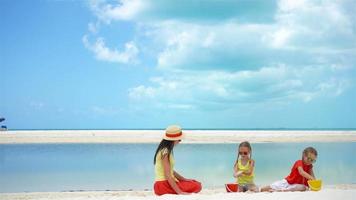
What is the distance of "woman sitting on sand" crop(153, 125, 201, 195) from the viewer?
5.64 m

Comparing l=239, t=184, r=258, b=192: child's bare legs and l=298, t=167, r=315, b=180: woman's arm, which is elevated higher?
l=298, t=167, r=315, b=180: woman's arm

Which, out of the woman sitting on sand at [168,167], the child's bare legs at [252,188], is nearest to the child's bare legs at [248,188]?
the child's bare legs at [252,188]

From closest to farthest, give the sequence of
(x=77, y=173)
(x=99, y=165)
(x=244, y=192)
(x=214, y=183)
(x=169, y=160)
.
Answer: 1. (x=169, y=160)
2. (x=244, y=192)
3. (x=214, y=183)
4. (x=77, y=173)
5. (x=99, y=165)

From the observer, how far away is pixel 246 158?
6.13 metres

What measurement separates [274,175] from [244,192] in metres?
4.41

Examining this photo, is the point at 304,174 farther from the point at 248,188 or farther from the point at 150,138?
the point at 150,138

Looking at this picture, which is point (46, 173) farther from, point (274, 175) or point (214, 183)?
point (274, 175)

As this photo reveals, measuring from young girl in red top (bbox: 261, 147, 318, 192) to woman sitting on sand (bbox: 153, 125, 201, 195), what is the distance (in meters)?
1.12

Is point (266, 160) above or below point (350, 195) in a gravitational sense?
above

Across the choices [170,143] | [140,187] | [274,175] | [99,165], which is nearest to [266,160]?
[274,175]

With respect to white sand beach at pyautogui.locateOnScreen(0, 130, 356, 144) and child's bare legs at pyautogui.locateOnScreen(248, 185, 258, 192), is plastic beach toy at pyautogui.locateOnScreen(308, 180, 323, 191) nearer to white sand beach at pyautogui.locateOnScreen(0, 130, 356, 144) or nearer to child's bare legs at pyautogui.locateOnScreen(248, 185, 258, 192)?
child's bare legs at pyautogui.locateOnScreen(248, 185, 258, 192)

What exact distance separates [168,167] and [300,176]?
66.5 inches

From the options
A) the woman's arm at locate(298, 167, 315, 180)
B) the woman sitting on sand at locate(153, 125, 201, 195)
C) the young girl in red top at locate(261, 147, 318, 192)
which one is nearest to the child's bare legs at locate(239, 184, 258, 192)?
the young girl in red top at locate(261, 147, 318, 192)

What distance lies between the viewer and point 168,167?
5625 mm
